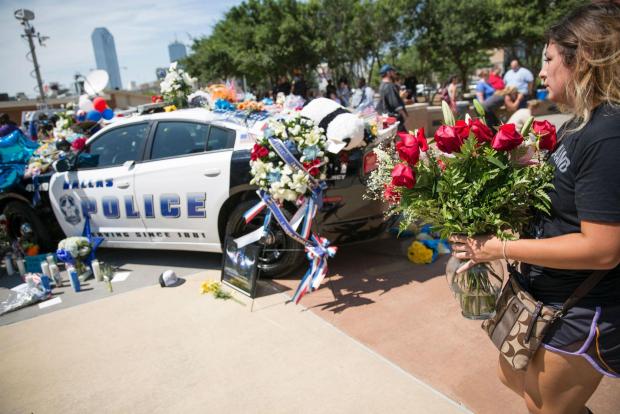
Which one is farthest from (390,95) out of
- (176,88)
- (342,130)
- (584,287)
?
(584,287)

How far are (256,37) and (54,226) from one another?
24039 mm

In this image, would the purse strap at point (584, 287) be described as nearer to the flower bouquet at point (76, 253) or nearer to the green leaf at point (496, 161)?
the green leaf at point (496, 161)

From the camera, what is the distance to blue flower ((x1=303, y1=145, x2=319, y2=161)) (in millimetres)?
3762

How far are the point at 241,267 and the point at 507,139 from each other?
2.98 metres

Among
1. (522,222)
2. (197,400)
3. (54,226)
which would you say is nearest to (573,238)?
(522,222)

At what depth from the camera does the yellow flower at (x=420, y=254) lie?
4.50 m

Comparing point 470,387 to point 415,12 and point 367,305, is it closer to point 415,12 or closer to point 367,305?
point 367,305

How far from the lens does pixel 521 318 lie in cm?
172

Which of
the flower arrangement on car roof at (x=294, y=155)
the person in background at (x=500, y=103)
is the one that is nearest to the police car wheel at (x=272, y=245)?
the flower arrangement on car roof at (x=294, y=155)

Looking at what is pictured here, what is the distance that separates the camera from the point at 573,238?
1.44 metres

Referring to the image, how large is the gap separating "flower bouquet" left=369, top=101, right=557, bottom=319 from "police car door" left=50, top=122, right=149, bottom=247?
12.3 feet

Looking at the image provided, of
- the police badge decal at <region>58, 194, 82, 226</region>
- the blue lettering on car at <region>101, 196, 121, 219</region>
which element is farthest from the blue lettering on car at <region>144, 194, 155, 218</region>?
the police badge decal at <region>58, 194, 82, 226</region>

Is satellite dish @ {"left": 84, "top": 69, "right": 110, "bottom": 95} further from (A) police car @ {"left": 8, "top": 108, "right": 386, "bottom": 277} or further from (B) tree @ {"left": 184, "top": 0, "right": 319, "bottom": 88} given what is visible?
Result: (B) tree @ {"left": 184, "top": 0, "right": 319, "bottom": 88}

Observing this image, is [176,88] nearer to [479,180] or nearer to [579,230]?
[479,180]
